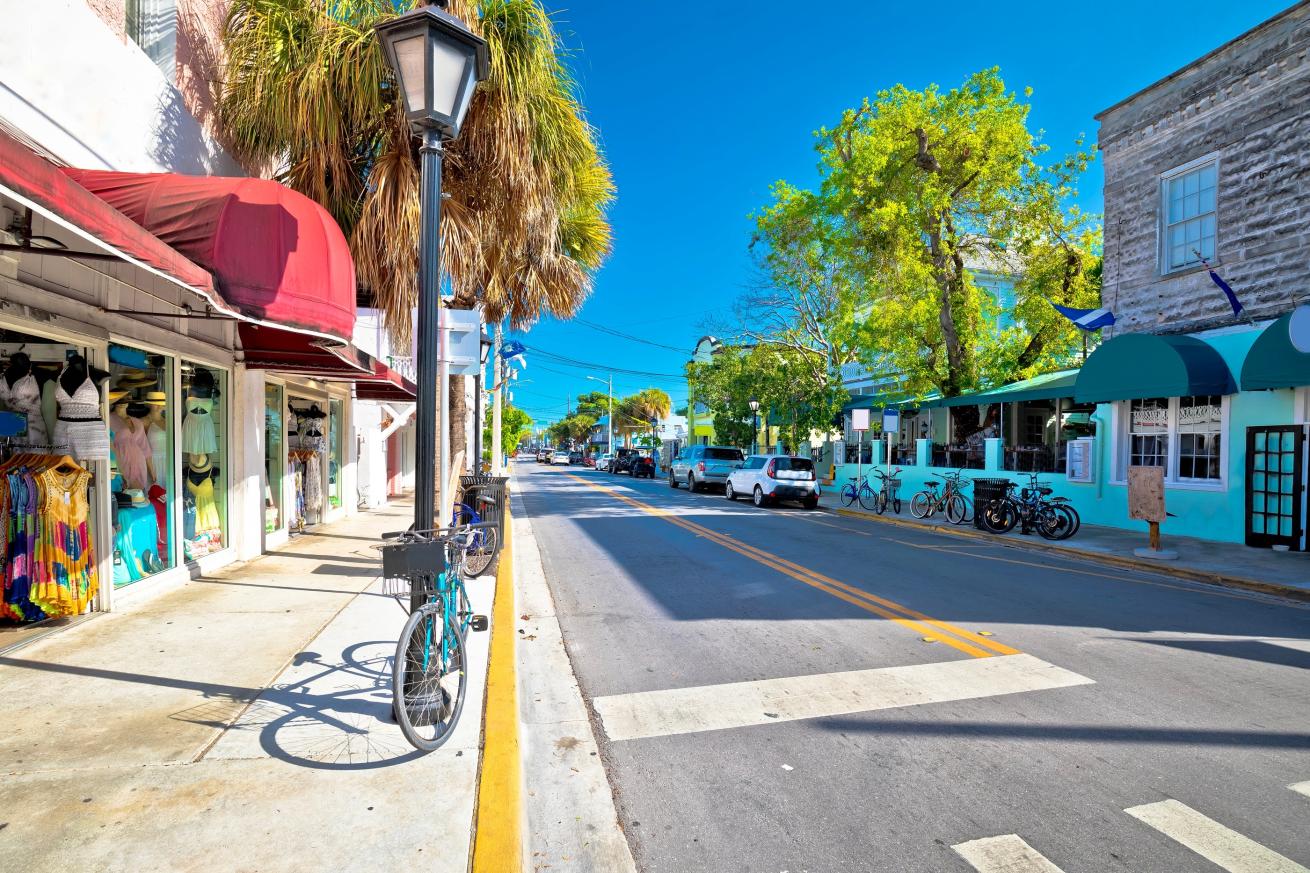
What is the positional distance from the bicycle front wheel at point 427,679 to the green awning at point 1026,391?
53.3ft

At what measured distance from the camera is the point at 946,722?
4.54m

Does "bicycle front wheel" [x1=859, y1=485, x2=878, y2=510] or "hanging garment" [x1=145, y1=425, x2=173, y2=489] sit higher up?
"hanging garment" [x1=145, y1=425, x2=173, y2=489]

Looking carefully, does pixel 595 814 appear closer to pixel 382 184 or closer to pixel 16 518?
pixel 16 518

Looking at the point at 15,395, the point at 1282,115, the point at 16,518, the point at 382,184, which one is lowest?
the point at 16,518

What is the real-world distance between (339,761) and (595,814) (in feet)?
4.31

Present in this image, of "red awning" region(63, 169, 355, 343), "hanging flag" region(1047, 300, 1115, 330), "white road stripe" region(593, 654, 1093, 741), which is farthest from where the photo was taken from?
"hanging flag" region(1047, 300, 1115, 330)

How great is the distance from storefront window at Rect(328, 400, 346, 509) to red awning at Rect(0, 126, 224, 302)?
9.78m

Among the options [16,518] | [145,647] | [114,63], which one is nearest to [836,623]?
[145,647]

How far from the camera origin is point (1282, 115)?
12297mm

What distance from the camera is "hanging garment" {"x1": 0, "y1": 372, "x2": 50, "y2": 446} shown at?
5.62m

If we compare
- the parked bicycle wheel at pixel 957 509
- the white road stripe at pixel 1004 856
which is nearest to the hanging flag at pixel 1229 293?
the parked bicycle wheel at pixel 957 509

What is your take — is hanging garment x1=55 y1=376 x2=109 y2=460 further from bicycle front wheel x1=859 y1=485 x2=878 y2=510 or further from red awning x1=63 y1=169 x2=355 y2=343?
bicycle front wheel x1=859 y1=485 x2=878 y2=510

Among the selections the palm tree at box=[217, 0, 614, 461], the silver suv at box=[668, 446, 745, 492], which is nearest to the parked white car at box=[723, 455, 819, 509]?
the silver suv at box=[668, 446, 745, 492]

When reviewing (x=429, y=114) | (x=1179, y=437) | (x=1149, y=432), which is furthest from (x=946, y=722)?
(x=1149, y=432)
